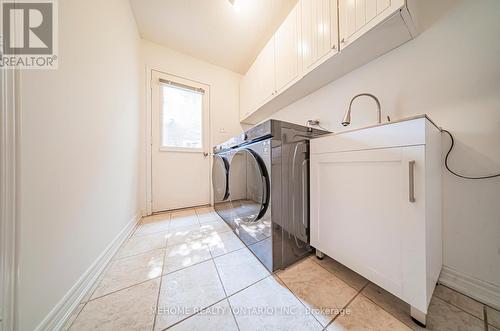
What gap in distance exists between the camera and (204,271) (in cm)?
92

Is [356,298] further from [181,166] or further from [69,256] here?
[181,166]

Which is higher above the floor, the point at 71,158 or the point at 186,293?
the point at 71,158

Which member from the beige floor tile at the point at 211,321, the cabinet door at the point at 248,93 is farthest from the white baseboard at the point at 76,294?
the cabinet door at the point at 248,93

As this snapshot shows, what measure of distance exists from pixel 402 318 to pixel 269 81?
209 cm

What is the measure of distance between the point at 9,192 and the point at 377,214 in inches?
53.5

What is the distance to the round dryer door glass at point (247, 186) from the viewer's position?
94 centimetres

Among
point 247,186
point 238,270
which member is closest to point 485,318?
point 238,270

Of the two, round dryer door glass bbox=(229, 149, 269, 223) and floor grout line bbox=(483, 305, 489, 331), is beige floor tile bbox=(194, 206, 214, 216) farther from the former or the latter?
floor grout line bbox=(483, 305, 489, 331)

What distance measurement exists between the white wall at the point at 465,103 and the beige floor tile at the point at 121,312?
1587mm

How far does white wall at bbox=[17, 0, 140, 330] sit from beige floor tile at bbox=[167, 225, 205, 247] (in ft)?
1.41

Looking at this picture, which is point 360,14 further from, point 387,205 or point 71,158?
point 71,158

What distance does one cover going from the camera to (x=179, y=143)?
2.21 m

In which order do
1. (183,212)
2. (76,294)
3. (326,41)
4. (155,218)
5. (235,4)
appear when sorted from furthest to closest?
1. (183,212)
2. (155,218)
3. (235,4)
4. (326,41)
5. (76,294)

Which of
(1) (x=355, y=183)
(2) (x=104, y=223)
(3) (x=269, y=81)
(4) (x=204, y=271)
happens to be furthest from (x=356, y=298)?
(3) (x=269, y=81)
